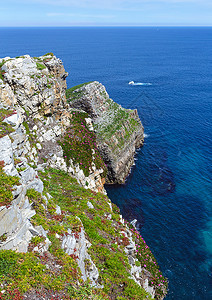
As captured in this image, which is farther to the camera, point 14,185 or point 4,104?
point 4,104

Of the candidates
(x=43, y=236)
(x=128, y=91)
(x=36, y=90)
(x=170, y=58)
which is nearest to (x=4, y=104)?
(x=36, y=90)

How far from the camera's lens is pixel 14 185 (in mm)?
18438

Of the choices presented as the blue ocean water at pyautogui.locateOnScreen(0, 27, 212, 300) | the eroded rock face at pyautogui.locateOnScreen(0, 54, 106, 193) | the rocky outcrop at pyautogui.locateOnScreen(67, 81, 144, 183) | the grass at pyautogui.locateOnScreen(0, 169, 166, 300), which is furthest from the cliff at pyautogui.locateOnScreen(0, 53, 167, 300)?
the rocky outcrop at pyautogui.locateOnScreen(67, 81, 144, 183)

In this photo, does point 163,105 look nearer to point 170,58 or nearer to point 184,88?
point 184,88

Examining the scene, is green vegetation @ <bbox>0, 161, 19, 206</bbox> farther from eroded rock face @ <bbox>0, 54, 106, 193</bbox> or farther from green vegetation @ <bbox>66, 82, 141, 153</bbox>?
green vegetation @ <bbox>66, 82, 141, 153</bbox>

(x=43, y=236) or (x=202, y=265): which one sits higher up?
(x=43, y=236)

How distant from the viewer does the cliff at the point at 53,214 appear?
1594 centimetres

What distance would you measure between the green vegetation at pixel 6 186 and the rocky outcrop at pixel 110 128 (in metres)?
38.1

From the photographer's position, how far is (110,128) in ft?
199

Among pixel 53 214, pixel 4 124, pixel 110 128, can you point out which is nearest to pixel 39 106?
pixel 4 124

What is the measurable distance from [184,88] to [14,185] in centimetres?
12139

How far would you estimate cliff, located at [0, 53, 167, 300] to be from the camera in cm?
1594

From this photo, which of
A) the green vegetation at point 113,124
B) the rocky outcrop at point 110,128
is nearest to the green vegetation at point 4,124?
the rocky outcrop at point 110,128

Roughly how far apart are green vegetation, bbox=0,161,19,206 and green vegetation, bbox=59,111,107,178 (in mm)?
22313
